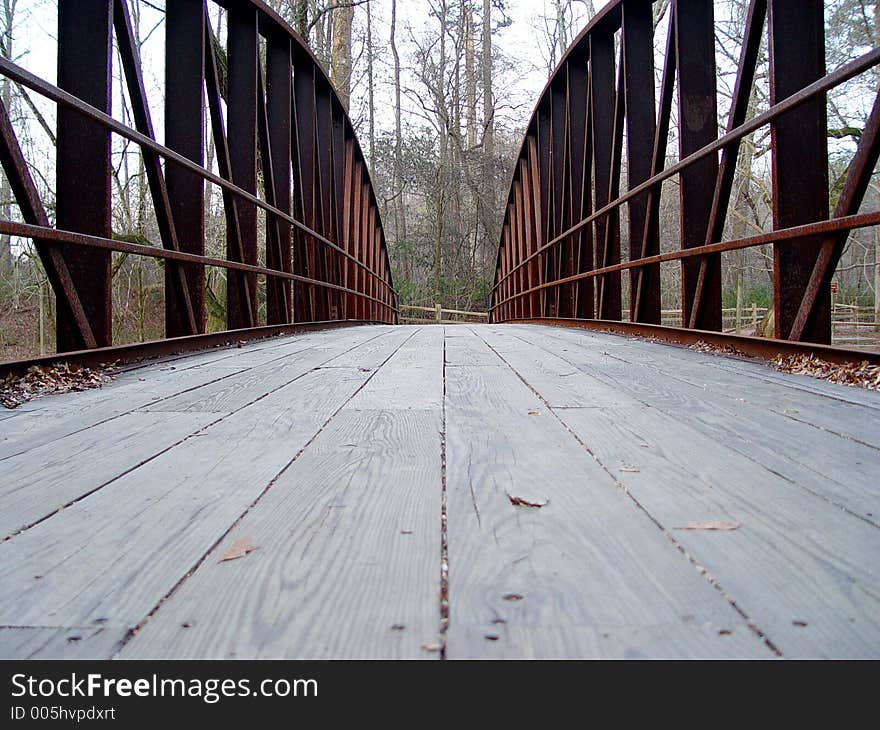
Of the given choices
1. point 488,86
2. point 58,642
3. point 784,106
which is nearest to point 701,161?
point 784,106

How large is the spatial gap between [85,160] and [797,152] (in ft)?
9.71

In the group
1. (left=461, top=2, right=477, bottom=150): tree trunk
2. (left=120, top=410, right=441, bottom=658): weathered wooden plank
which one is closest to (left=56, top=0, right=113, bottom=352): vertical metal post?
(left=120, top=410, right=441, bottom=658): weathered wooden plank

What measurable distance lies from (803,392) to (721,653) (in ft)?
5.48

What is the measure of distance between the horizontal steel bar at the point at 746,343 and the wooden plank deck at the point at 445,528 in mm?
393

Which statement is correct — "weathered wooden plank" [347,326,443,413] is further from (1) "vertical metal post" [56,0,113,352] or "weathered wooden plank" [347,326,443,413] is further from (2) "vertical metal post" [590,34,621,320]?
(2) "vertical metal post" [590,34,621,320]

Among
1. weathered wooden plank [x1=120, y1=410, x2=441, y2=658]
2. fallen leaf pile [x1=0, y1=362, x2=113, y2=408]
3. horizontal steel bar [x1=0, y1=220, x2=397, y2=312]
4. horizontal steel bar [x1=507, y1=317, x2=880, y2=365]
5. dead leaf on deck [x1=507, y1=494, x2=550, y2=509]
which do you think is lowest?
weathered wooden plank [x1=120, y1=410, x2=441, y2=658]

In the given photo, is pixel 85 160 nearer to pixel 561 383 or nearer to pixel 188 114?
pixel 188 114

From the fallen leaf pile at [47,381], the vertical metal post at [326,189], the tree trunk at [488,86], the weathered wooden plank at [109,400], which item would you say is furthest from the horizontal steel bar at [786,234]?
the tree trunk at [488,86]

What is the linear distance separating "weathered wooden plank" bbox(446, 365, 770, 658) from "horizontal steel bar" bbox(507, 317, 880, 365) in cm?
149

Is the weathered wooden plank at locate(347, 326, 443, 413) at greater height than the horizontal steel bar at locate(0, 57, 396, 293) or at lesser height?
lesser

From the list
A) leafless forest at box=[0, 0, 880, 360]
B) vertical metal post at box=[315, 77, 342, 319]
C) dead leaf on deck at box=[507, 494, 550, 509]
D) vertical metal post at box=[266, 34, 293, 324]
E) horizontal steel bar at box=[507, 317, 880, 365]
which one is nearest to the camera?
dead leaf on deck at box=[507, 494, 550, 509]

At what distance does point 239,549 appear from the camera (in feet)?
2.95

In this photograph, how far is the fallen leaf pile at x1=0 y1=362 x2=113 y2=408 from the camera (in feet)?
7.00

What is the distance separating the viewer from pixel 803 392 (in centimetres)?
206
